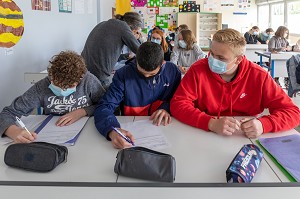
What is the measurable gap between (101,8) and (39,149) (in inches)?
195

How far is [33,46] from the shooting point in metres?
2.80

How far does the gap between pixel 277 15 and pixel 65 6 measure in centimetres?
759

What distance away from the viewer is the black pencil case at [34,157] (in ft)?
3.65

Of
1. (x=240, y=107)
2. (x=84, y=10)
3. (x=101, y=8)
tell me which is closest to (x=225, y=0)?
(x=101, y=8)

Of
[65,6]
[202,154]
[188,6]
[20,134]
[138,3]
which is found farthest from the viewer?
[188,6]

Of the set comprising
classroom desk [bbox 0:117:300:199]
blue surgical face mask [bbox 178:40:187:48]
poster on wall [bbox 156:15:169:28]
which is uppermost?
poster on wall [bbox 156:15:169:28]

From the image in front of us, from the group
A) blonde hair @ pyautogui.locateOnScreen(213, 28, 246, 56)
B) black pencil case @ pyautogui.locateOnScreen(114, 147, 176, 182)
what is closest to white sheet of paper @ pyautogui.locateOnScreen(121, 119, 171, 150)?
black pencil case @ pyautogui.locateOnScreen(114, 147, 176, 182)

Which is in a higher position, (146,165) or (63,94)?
(63,94)

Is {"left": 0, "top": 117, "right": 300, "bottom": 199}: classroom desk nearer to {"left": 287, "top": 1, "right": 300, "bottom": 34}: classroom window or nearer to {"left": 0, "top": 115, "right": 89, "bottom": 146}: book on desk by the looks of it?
{"left": 0, "top": 115, "right": 89, "bottom": 146}: book on desk

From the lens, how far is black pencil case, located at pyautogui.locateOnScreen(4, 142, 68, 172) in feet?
3.65

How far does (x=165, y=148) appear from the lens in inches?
52.3

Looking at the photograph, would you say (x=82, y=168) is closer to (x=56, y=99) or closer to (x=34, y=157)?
(x=34, y=157)

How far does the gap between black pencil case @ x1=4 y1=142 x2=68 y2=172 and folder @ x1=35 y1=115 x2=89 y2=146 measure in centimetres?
24

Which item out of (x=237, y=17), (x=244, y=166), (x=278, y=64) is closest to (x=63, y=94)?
(x=244, y=166)
